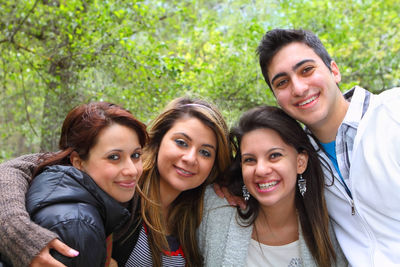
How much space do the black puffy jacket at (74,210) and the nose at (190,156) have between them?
814mm

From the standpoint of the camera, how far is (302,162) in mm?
2656

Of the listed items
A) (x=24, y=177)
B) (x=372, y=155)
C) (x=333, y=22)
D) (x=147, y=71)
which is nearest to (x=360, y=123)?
(x=372, y=155)

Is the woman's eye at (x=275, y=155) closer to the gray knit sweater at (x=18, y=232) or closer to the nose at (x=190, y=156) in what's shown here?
the nose at (x=190, y=156)

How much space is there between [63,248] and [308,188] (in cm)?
191

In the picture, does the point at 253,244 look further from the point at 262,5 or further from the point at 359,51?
the point at 359,51

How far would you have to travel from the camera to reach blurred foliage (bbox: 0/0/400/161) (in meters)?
4.51

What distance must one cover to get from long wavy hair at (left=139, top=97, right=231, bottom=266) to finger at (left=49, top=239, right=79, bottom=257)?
3.41 ft

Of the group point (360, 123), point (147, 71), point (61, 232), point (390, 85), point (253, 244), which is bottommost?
point (61, 232)

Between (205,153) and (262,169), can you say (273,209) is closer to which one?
(262,169)

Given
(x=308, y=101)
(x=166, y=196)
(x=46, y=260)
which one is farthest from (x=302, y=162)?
(x=46, y=260)

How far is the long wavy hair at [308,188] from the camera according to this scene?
8.38ft

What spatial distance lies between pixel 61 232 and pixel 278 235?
180cm

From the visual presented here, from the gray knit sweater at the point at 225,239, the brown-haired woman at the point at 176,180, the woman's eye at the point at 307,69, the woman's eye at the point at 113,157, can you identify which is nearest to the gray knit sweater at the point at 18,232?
the woman's eye at the point at 113,157

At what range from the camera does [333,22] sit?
6.50 m
